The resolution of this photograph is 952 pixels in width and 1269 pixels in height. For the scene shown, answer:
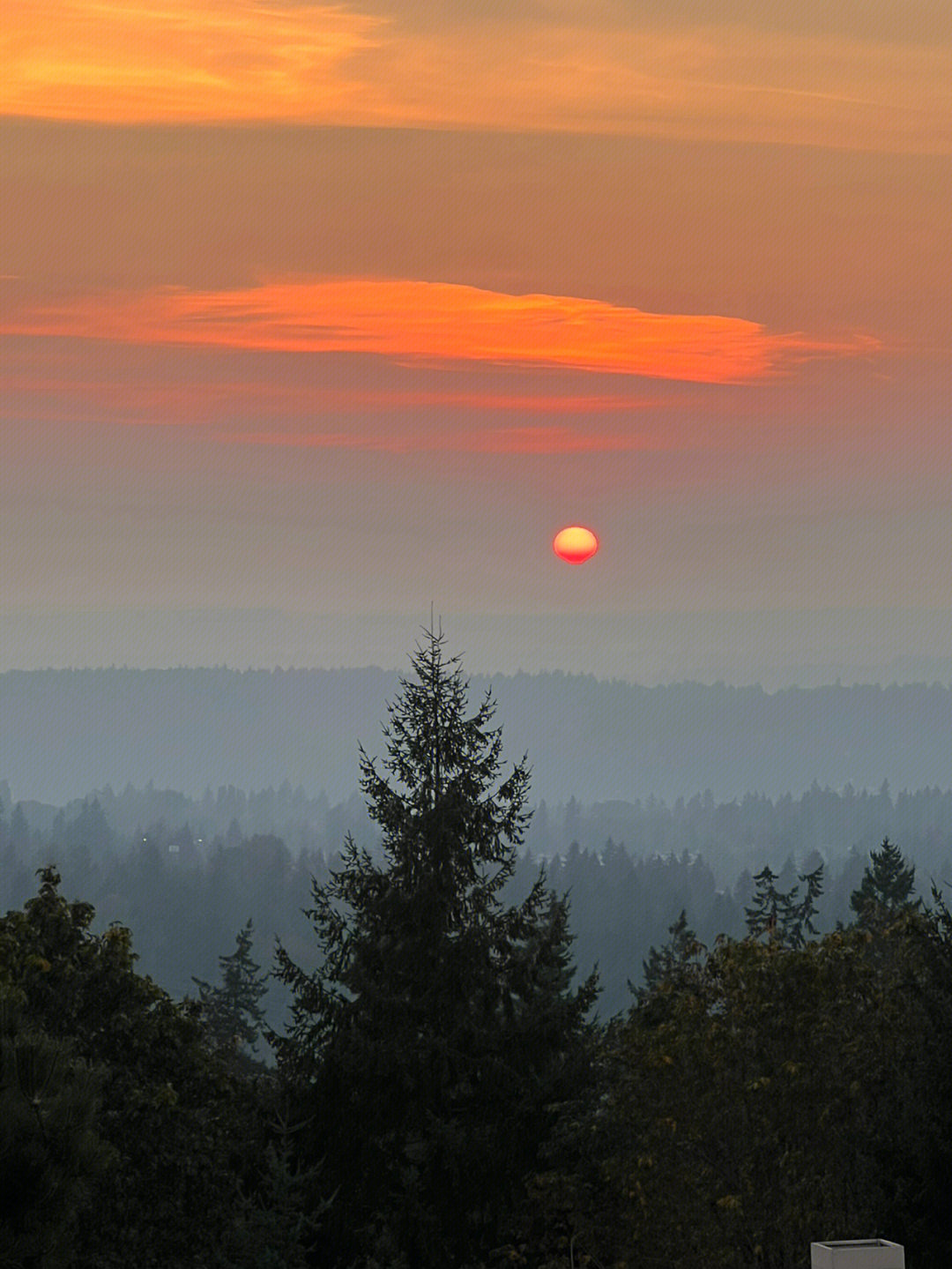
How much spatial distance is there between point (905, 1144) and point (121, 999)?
42.3 feet

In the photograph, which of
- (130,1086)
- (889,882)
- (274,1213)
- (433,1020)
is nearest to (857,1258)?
(130,1086)

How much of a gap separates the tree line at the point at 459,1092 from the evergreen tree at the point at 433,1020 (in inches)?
2.4

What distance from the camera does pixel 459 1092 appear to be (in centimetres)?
4100

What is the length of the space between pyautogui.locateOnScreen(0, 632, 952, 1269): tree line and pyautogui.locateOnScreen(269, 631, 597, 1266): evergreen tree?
0.20 ft

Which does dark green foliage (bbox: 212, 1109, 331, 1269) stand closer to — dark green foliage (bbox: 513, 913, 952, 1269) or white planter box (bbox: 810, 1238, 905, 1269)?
dark green foliage (bbox: 513, 913, 952, 1269)

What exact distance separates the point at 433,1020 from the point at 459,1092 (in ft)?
5.50

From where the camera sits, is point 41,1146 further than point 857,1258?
Yes

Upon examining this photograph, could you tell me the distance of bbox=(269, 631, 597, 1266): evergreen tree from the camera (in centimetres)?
4025

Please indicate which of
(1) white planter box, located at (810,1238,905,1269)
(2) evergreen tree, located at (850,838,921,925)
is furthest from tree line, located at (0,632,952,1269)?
(2) evergreen tree, located at (850,838,921,925)

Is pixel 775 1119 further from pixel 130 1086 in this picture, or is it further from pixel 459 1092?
pixel 130 1086

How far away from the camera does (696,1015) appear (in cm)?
3556

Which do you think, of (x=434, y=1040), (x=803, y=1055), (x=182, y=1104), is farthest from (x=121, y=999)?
(x=803, y=1055)

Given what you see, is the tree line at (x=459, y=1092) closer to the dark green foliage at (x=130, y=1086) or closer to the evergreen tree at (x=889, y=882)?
the dark green foliage at (x=130, y=1086)

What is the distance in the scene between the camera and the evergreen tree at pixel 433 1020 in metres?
40.2
